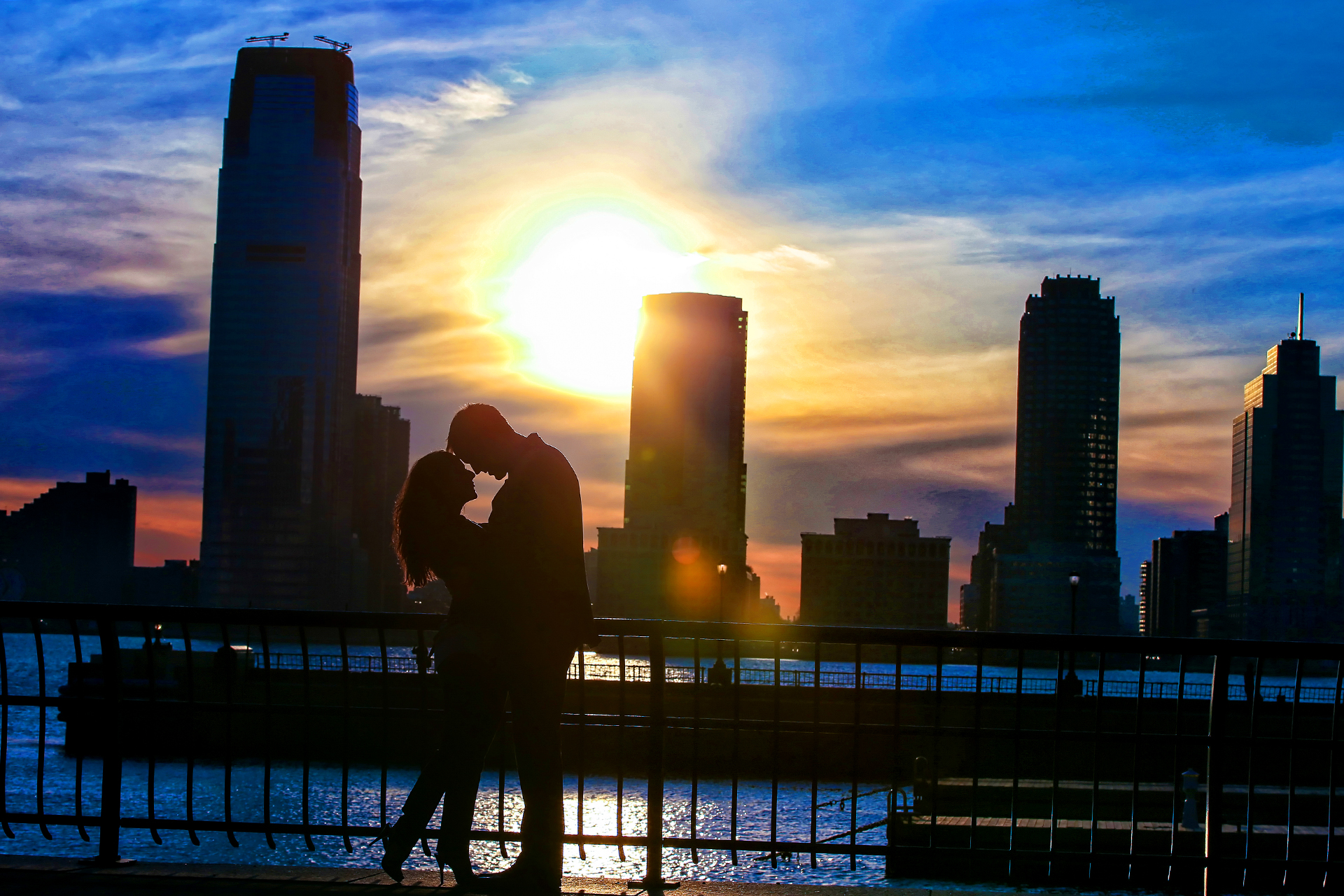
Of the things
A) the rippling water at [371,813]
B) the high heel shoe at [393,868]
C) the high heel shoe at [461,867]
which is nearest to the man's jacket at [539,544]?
the high heel shoe at [461,867]

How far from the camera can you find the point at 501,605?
5.52m

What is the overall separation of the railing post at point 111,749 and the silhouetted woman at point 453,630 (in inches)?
74.2

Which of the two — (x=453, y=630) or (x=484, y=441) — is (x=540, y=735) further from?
(x=484, y=441)

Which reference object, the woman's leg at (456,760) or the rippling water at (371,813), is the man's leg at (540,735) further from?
the rippling water at (371,813)

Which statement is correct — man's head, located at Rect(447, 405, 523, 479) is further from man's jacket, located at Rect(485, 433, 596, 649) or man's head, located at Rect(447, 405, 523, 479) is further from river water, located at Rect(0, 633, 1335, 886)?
river water, located at Rect(0, 633, 1335, 886)

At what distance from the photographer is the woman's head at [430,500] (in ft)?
17.8

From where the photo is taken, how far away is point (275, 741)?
160 feet

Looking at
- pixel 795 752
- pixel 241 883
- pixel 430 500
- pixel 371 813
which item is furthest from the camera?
pixel 795 752

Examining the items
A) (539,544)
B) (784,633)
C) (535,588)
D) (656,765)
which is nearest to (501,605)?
(535,588)

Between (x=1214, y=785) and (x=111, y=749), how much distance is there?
20.1ft

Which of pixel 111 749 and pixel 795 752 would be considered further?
pixel 795 752

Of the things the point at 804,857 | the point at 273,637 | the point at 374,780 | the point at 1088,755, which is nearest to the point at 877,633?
the point at 804,857

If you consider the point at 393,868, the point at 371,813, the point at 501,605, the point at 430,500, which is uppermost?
the point at 430,500

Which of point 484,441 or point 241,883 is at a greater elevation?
point 484,441
